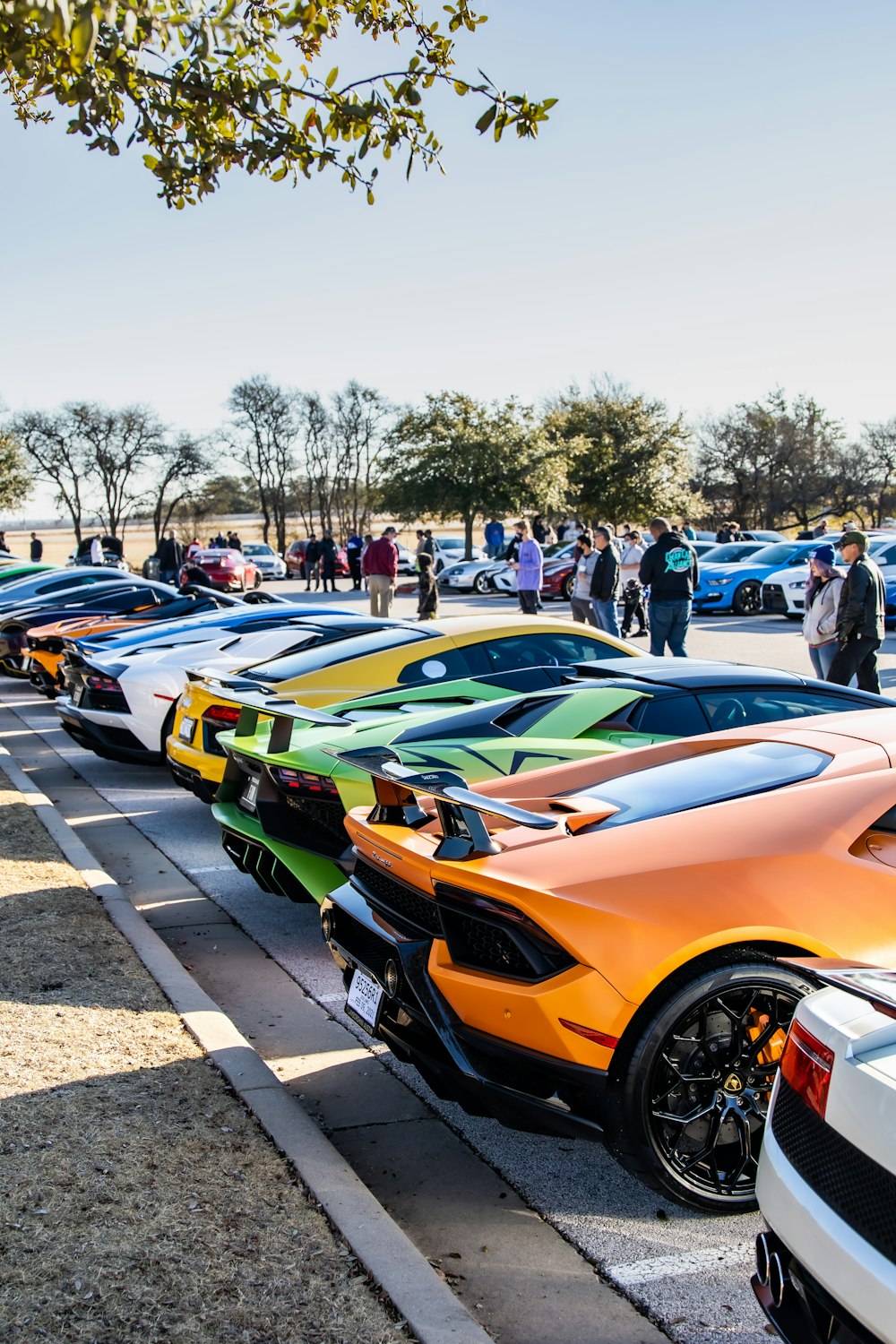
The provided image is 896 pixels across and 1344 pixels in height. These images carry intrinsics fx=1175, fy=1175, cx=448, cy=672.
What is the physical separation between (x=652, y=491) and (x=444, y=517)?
1107 centimetres

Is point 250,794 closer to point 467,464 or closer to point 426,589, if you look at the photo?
point 426,589

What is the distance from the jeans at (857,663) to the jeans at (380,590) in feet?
36.5

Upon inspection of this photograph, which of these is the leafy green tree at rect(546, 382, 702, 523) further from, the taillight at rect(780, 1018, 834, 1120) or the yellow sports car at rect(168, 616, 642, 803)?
the taillight at rect(780, 1018, 834, 1120)

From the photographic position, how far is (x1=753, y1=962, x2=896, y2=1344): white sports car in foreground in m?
2.13

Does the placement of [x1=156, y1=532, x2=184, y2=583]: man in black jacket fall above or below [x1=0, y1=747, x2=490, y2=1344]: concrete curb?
above

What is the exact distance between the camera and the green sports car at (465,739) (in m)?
5.44

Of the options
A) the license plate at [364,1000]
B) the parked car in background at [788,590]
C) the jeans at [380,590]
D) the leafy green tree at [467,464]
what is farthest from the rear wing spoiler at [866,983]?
the leafy green tree at [467,464]

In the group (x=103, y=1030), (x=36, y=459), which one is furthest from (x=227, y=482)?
(x=103, y=1030)

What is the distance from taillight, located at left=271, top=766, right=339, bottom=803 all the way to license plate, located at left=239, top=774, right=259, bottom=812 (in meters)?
0.23

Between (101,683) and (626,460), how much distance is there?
43.7m

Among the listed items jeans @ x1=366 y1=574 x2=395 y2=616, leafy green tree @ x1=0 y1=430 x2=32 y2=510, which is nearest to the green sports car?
jeans @ x1=366 y1=574 x2=395 y2=616

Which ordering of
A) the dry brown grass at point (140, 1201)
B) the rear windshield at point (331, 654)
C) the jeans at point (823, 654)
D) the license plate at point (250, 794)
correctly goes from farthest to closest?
the jeans at point (823, 654)
the rear windshield at point (331, 654)
the license plate at point (250, 794)
the dry brown grass at point (140, 1201)

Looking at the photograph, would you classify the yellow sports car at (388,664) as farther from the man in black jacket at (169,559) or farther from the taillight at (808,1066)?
the man in black jacket at (169,559)

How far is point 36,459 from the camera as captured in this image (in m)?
61.2
